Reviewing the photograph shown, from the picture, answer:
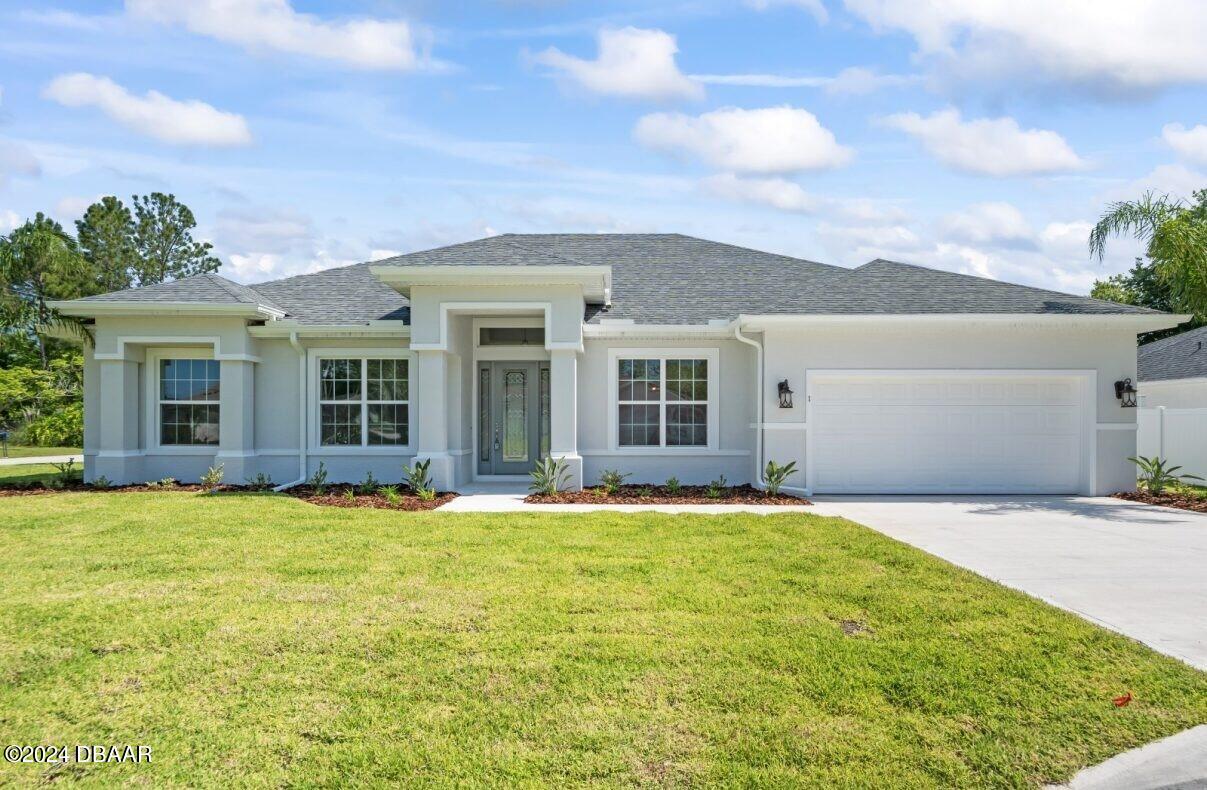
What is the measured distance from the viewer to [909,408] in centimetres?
1301

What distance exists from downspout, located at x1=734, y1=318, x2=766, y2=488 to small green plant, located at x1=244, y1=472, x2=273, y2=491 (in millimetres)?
8777

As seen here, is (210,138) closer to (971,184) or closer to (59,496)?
(59,496)

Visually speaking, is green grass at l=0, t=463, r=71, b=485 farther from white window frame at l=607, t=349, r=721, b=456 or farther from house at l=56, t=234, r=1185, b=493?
white window frame at l=607, t=349, r=721, b=456

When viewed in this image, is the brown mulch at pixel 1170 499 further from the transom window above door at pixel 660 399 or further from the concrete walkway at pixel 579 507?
the transom window above door at pixel 660 399

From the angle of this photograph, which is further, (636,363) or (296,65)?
(636,363)

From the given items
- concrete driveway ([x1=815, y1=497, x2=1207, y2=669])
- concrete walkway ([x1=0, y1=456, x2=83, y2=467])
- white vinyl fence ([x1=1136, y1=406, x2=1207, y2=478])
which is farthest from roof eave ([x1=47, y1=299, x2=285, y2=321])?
white vinyl fence ([x1=1136, y1=406, x2=1207, y2=478])

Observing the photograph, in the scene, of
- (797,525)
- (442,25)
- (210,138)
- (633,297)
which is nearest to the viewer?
(797,525)

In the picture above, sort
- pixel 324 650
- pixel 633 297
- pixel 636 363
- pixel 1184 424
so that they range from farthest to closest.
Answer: pixel 1184 424 → pixel 633 297 → pixel 636 363 → pixel 324 650

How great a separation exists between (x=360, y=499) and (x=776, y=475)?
6933 mm

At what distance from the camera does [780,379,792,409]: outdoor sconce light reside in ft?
41.4

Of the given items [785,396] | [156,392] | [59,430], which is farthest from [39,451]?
[785,396]

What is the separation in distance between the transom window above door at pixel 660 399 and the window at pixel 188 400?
25.8ft

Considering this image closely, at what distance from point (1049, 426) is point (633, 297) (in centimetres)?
808

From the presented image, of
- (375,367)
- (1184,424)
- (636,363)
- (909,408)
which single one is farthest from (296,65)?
(1184,424)
